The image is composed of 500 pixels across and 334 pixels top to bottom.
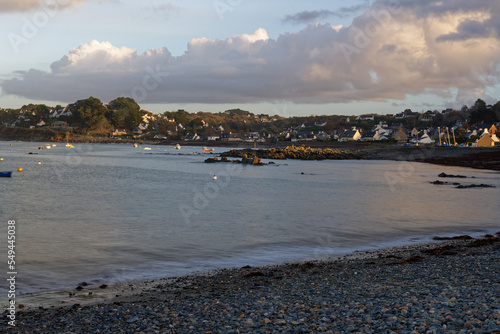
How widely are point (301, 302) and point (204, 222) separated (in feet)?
46.4

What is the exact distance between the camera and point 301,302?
827 centimetres

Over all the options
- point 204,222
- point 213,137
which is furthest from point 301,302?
point 213,137

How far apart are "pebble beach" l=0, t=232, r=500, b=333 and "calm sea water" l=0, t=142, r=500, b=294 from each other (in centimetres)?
218

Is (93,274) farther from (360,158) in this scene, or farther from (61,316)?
(360,158)

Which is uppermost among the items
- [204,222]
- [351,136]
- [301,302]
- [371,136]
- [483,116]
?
[483,116]

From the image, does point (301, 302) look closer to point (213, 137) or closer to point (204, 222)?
point (204, 222)

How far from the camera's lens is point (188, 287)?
1034cm

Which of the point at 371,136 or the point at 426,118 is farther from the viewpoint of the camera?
the point at 426,118

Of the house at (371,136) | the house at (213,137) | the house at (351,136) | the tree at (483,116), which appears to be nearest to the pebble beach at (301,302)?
the house at (371,136)

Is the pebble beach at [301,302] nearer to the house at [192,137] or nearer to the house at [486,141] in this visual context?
the house at [486,141]

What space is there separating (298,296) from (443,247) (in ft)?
25.8

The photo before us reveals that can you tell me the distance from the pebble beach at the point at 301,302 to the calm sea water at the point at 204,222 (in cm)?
218

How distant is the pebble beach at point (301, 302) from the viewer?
→ 22.0ft

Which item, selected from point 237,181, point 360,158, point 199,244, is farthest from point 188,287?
point 360,158
